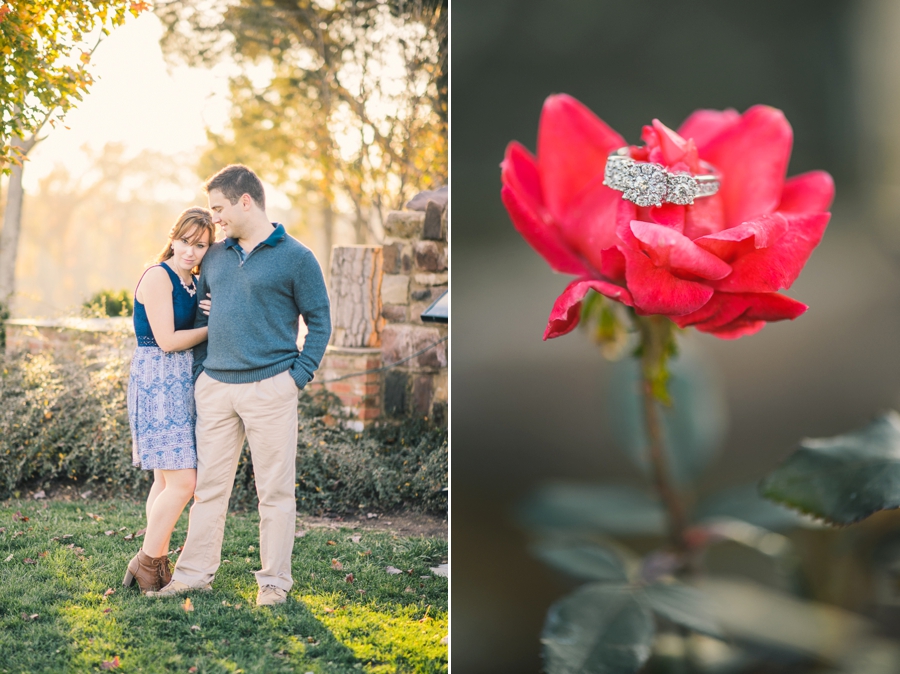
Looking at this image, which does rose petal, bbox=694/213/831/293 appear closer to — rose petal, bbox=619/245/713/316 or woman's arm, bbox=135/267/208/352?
rose petal, bbox=619/245/713/316

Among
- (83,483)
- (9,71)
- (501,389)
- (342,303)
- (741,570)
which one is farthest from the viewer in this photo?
(342,303)

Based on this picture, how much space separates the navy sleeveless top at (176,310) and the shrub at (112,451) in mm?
343

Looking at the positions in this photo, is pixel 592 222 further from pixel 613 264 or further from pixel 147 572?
pixel 147 572

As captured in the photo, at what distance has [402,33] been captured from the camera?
2301mm

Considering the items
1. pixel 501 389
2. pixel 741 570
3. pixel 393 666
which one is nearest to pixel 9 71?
pixel 501 389

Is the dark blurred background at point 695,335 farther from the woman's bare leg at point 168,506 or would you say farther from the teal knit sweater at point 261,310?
the woman's bare leg at point 168,506

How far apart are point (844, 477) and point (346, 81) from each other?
7.42ft

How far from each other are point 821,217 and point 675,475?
403 millimetres

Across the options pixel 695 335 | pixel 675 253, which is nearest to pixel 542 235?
pixel 675 253

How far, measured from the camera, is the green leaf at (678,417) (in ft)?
3.04

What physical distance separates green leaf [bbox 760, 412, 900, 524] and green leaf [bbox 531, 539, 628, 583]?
0.68ft

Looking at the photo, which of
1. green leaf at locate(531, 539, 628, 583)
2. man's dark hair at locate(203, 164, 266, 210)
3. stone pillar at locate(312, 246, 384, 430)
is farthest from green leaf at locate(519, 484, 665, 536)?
stone pillar at locate(312, 246, 384, 430)

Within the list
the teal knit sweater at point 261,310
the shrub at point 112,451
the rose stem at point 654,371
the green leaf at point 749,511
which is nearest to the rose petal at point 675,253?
the rose stem at point 654,371

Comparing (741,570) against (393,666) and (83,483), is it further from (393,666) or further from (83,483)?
(83,483)
